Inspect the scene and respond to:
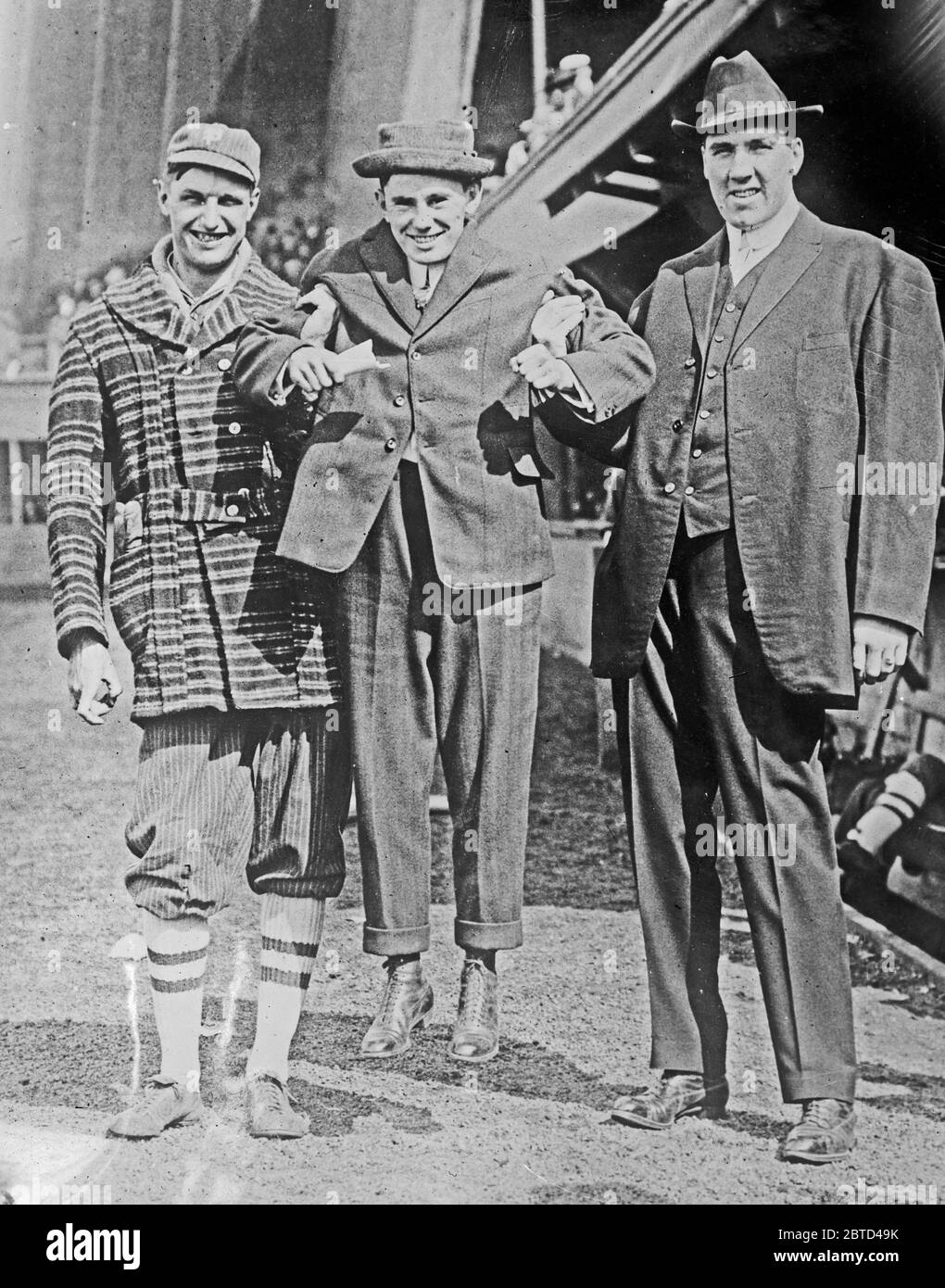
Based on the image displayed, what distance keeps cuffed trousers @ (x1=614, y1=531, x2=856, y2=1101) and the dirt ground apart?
127 millimetres

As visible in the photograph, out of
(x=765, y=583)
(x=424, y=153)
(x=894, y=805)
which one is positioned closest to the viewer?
(x=765, y=583)

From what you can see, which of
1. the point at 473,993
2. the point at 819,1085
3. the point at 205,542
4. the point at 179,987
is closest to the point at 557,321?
the point at 205,542

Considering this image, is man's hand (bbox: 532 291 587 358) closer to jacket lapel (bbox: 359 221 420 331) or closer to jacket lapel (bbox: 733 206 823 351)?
jacket lapel (bbox: 359 221 420 331)

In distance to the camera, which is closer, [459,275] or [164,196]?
[459,275]

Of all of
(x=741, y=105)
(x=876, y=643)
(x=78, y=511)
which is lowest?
(x=876, y=643)

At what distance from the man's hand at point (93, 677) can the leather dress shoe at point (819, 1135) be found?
262 cm

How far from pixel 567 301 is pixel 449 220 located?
47 cm

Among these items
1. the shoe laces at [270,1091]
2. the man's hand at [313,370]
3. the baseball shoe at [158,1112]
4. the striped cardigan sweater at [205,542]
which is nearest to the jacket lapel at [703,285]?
the man's hand at [313,370]

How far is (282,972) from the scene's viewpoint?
5137 millimetres

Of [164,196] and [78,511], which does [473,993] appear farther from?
[164,196]

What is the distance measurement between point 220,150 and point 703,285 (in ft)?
5.50

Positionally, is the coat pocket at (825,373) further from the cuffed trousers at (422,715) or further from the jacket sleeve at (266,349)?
the jacket sleeve at (266,349)

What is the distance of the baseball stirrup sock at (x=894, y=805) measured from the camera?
5.43 metres
